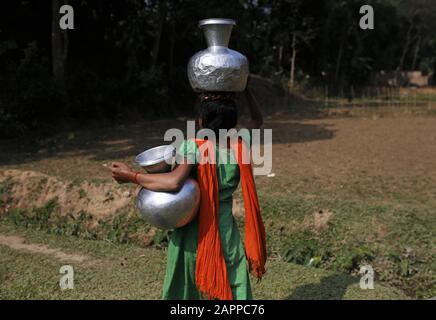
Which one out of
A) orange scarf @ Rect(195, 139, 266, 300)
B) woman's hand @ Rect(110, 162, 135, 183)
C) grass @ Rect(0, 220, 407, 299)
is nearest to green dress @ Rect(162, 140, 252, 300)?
orange scarf @ Rect(195, 139, 266, 300)

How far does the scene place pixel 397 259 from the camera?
4625 millimetres

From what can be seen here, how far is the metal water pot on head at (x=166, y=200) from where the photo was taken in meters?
2.53

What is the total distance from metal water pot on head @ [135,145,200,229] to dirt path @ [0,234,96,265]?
2.45 meters

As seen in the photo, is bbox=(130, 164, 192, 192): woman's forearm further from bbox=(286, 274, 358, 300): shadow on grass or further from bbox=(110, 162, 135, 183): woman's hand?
bbox=(286, 274, 358, 300): shadow on grass

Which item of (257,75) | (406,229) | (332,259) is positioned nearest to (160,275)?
(332,259)

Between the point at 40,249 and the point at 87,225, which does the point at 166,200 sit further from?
the point at 87,225

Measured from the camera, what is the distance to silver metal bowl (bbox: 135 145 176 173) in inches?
102

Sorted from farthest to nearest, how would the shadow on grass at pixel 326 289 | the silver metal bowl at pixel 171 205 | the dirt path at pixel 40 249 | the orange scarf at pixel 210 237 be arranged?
the dirt path at pixel 40 249
the shadow on grass at pixel 326 289
the orange scarf at pixel 210 237
the silver metal bowl at pixel 171 205

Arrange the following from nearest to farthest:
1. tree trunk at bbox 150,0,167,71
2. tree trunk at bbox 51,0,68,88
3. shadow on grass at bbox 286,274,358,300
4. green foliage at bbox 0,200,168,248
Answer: shadow on grass at bbox 286,274,358,300 < green foliage at bbox 0,200,168,248 < tree trunk at bbox 51,0,68,88 < tree trunk at bbox 150,0,167,71

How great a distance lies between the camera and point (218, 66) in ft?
8.82

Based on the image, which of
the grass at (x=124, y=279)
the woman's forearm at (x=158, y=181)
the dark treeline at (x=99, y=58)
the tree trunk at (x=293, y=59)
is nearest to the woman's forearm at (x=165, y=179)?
the woman's forearm at (x=158, y=181)

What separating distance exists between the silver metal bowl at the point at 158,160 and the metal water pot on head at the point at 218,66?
0.40 metres

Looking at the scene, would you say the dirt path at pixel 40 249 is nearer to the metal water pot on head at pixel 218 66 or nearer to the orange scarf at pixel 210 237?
the orange scarf at pixel 210 237

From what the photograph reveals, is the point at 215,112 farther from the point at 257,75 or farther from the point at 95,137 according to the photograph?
the point at 257,75
